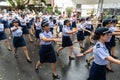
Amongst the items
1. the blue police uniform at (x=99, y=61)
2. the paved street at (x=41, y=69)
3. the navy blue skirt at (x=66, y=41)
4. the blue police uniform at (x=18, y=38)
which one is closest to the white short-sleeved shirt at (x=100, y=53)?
the blue police uniform at (x=99, y=61)

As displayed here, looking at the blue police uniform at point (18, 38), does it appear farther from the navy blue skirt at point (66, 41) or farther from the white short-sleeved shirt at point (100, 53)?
the white short-sleeved shirt at point (100, 53)

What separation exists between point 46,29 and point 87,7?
71.0ft

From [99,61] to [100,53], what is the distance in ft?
0.87

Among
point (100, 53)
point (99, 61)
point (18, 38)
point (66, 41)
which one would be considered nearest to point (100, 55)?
point (100, 53)

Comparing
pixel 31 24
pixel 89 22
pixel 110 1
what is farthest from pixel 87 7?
pixel 89 22

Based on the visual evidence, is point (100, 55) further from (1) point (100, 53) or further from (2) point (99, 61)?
(2) point (99, 61)

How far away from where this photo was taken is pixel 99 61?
442 centimetres

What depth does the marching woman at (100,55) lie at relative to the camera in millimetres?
4199

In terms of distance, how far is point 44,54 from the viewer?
22.7 feet

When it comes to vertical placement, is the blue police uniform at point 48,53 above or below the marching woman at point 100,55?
below

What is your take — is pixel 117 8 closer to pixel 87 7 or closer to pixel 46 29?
pixel 87 7

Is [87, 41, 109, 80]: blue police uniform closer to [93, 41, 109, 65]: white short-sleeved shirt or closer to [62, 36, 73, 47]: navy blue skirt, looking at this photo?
[93, 41, 109, 65]: white short-sleeved shirt

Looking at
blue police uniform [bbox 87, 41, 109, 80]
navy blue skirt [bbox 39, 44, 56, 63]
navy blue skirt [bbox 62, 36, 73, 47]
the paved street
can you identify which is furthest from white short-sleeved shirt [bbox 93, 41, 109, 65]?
navy blue skirt [bbox 62, 36, 73, 47]

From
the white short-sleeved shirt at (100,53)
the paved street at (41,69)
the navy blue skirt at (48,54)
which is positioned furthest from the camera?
the paved street at (41,69)
